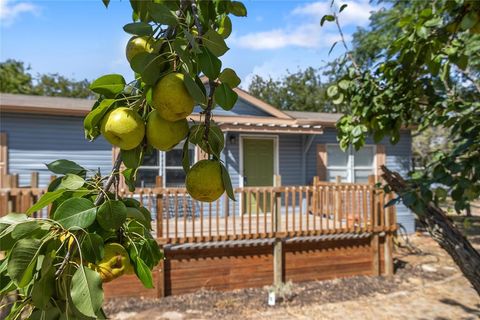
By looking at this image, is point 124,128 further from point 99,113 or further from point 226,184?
point 226,184

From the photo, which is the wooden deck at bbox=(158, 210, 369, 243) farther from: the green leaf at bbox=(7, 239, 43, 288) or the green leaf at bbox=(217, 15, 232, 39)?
the green leaf at bbox=(7, 239, 43, 288)

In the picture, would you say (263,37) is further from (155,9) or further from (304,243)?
(155,9)

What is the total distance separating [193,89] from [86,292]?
38 centimetres

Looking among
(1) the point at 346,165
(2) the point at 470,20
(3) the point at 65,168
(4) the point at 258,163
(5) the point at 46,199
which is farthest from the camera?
(1) the point at 346,165

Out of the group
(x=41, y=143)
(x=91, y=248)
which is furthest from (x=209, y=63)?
(x=41, y=143)

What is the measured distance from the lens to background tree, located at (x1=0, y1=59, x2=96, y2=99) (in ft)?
78.5

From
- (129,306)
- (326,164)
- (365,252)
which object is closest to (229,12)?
(129,306)

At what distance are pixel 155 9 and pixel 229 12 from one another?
0.26 meters

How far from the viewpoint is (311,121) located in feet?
33.4

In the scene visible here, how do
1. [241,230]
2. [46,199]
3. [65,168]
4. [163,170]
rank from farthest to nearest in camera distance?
[163,170] < [241,230] < [65,168] < [46,199]

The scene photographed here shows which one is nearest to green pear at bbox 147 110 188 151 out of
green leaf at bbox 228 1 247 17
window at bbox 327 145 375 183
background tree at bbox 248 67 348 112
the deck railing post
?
green leaf at bbox 228 1 247 17

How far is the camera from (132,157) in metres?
0.73

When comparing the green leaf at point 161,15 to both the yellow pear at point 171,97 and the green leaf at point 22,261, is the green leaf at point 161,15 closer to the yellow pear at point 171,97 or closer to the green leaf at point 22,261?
the yellow pear at point 171,97

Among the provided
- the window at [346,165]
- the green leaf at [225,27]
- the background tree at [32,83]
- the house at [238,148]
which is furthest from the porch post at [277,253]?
the background tree at [32,83]
